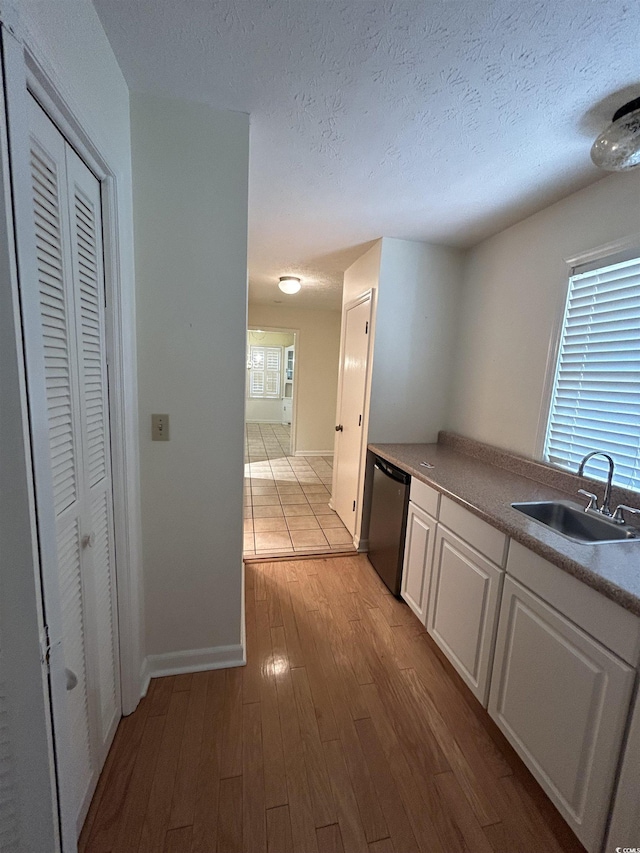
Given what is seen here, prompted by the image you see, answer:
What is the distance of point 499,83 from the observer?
116 centimetres

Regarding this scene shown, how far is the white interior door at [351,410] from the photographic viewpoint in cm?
281

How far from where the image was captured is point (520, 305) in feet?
7.06

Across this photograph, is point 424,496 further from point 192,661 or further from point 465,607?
point 192,661

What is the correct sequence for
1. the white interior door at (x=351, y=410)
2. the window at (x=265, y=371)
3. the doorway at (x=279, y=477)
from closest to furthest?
the white interior door at (x=351, y=410)
the doorway at (x=279, y=477)
the window at (x=265, y=371)

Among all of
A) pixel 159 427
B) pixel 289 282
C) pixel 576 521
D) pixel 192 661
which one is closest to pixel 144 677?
pixel 192 661

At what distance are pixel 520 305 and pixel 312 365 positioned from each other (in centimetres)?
365

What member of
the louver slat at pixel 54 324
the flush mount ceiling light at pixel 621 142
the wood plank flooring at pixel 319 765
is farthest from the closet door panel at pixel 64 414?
the flush mount ceiling light at pixel 621 142

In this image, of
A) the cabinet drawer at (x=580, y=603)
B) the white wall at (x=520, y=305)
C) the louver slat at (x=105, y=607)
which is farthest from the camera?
the white wall at (x=520, y=305)

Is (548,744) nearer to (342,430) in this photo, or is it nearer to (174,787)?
(174,787)

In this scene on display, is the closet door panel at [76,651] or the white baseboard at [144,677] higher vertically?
the closet door panel at [76,651]

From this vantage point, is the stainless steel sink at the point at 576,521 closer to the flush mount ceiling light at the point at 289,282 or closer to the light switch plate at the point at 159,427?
the light switch plate at the point at 159,427

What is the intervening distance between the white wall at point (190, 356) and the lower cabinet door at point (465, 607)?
1.02m

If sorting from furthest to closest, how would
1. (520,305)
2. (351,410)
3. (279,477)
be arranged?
(279,477) → (351,410) → (520,305)

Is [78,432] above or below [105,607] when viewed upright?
above
